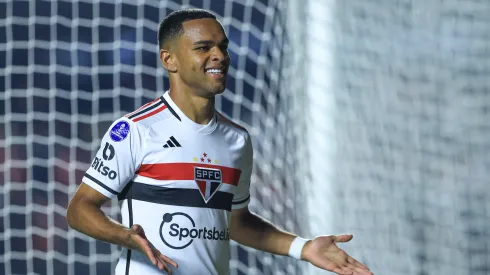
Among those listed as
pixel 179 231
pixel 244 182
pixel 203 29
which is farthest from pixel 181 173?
pixel 203 29

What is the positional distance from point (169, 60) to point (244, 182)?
14.2 inches

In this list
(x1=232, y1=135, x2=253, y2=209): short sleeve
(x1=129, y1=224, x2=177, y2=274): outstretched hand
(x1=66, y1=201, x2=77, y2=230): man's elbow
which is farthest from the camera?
(x1=232, y1=135, x2=253, y2=209): short sleeve

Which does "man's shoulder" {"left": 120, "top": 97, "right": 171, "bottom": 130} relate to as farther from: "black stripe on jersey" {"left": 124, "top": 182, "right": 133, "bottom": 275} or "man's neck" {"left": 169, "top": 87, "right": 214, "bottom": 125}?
"black stripe on jersey" {"left": 124, "top": 182, "right": 133, "bottom": 275}

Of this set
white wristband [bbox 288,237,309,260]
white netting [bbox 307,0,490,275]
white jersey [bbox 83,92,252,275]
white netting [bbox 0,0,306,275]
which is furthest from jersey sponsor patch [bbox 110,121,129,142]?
white netting [bbox 0,0,306,275]

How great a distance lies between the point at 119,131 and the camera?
2.05 meters

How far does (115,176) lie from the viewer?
6.70 feet

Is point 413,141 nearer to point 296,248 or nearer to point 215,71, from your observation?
point 296,248

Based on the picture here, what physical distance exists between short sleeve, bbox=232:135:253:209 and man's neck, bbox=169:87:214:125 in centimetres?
16

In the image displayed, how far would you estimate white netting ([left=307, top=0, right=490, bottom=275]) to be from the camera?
2914 millimetres

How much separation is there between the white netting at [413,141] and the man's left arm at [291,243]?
636mm

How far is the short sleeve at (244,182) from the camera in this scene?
7.36 feet

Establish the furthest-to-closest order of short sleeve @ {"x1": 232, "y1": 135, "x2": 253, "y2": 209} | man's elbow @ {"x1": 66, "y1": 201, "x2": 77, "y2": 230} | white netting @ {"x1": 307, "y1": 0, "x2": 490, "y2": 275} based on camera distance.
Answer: white netting @ {"x1": 307, "y1": 0, "x2": 490, "y2": 275} → short sleeve @ {"x1": 232, "y1": 135, "x2": 253, "y2": 209} → man's elbow @ {"x1": 66, "y1": 201, "x2": 77, "y2": 230}

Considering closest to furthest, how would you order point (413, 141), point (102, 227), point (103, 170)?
1. point (102, 227)
2. point (103, 170)
3. point (413, 141)

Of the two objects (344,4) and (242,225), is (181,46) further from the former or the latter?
(344,4)
